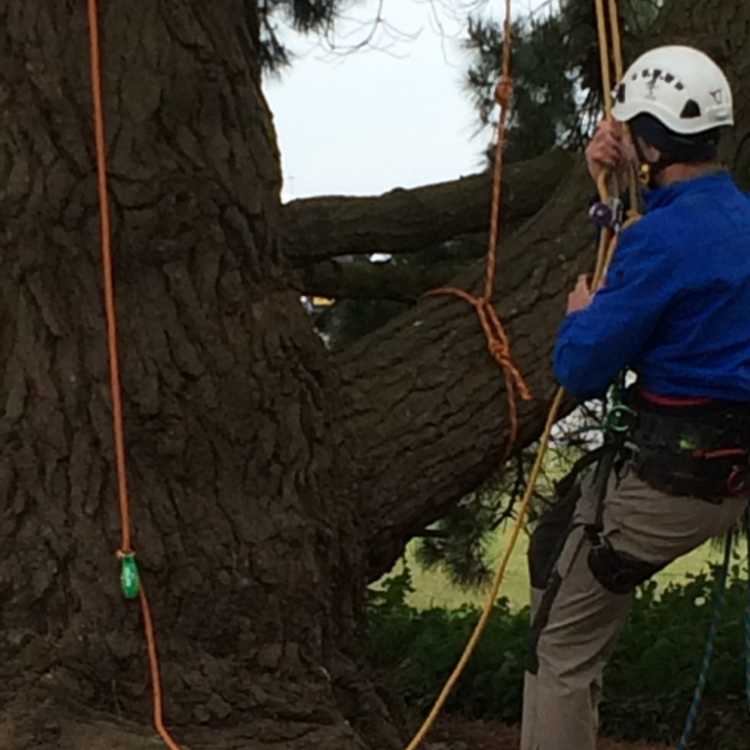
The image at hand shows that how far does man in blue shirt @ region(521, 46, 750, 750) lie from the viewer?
346 centimetres

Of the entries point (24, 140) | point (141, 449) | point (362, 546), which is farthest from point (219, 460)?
point (24, 140)

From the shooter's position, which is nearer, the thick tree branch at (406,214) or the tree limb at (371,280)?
the thick tree branch at (406,214)

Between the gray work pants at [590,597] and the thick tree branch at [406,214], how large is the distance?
1.93 metres

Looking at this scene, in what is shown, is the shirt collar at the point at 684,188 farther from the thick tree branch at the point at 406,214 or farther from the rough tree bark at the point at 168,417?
the thick tree branch at the point at 406,214

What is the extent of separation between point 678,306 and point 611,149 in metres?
0.44

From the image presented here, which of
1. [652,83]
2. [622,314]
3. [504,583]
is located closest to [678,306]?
[622,314]

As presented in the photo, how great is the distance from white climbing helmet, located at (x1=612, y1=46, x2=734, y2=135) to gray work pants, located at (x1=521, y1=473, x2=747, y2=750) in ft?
2.50

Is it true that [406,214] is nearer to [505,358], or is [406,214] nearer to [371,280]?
[371,280]

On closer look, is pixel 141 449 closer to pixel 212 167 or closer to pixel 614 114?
pixel 212 167

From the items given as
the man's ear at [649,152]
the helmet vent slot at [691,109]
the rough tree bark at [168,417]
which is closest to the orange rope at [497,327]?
the rough tree bark at [168,417]

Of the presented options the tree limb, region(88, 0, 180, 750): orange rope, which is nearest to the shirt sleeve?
region(88, 0, 180, 750): orange rope

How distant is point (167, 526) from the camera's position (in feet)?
12.6

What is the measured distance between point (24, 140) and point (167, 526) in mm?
902

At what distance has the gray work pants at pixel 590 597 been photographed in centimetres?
367
